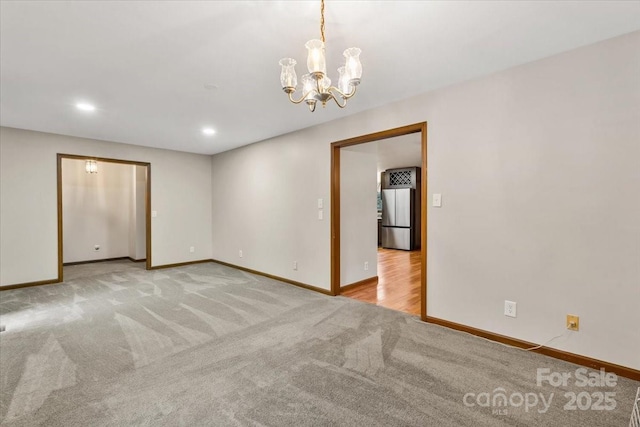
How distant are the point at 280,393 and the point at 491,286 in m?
2.10

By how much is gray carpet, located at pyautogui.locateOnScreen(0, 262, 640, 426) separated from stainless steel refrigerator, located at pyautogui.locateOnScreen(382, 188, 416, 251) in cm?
501

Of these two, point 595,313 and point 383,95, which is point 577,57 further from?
point 595,313

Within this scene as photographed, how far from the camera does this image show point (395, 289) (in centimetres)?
437

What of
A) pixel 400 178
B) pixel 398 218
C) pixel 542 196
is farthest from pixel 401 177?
pixel 542 196

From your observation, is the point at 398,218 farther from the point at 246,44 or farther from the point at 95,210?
the point at 95,210

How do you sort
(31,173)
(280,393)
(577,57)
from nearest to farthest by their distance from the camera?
(280,393)
(577,57)
(31,173)

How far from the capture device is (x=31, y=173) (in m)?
4.53

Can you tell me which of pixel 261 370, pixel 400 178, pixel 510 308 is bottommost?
pixel 261 370

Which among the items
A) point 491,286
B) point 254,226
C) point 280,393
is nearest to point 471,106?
point 491,286

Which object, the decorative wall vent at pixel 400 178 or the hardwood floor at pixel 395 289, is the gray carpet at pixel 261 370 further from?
the decorative wall vent at pixel 400 178

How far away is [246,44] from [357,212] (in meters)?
2.97

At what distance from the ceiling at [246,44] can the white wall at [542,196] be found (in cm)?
22

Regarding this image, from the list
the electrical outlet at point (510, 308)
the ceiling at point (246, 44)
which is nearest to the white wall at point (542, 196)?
the electrical outlet at point (510, 308)

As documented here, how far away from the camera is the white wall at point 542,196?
2.10 m
